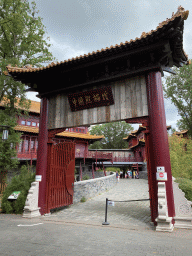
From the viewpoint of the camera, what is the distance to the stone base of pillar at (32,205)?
735cm

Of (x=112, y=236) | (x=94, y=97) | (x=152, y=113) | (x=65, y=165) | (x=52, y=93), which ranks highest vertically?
(x=52, y=93)

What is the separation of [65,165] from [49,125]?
2.23 meters

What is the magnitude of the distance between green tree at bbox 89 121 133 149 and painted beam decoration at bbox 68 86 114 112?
4656 cm

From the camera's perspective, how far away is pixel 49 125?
27.8 feet

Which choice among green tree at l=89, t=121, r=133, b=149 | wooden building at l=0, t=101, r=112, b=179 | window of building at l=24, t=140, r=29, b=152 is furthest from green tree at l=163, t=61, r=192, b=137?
green tree at l=89, t=121, r=133, b=149

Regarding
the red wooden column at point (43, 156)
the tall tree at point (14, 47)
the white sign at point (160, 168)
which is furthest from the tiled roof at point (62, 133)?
the white sign at point (160, 168)

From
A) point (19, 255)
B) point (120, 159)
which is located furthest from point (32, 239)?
point (120, 159)

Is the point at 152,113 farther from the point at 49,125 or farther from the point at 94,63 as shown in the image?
the point at 49,125

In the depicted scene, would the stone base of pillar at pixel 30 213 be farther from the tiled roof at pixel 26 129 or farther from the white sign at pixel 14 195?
the tiled roof at pixel 26 129

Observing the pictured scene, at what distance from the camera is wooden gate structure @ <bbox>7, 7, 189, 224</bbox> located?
6086mm

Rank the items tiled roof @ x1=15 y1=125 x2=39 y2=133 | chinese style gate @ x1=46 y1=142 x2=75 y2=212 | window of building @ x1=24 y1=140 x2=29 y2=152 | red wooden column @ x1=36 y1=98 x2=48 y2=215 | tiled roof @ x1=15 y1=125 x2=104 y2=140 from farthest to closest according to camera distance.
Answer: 1. window of building @ x1=24 y1=140 x2=29 y2=152
2. tiled roof @ x1=15 y1=125 x2=104 y2=140
3. tiled roof @ x1=15 y1=125 x2=39 y2=133
4. chinese style gate @ x1=46 y1=142 x2=75 y2=212
5. red wooden column @ x1=36 y1=98 x2=48 y2=215

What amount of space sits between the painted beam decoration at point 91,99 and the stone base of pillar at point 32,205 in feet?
12.6

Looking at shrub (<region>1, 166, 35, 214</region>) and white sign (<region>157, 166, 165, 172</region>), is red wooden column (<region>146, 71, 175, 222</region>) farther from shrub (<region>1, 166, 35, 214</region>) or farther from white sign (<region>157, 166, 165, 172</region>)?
shrub (<region>1, 166, 35, 214</region>)

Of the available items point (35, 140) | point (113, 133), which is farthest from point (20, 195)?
point (113, 133)
